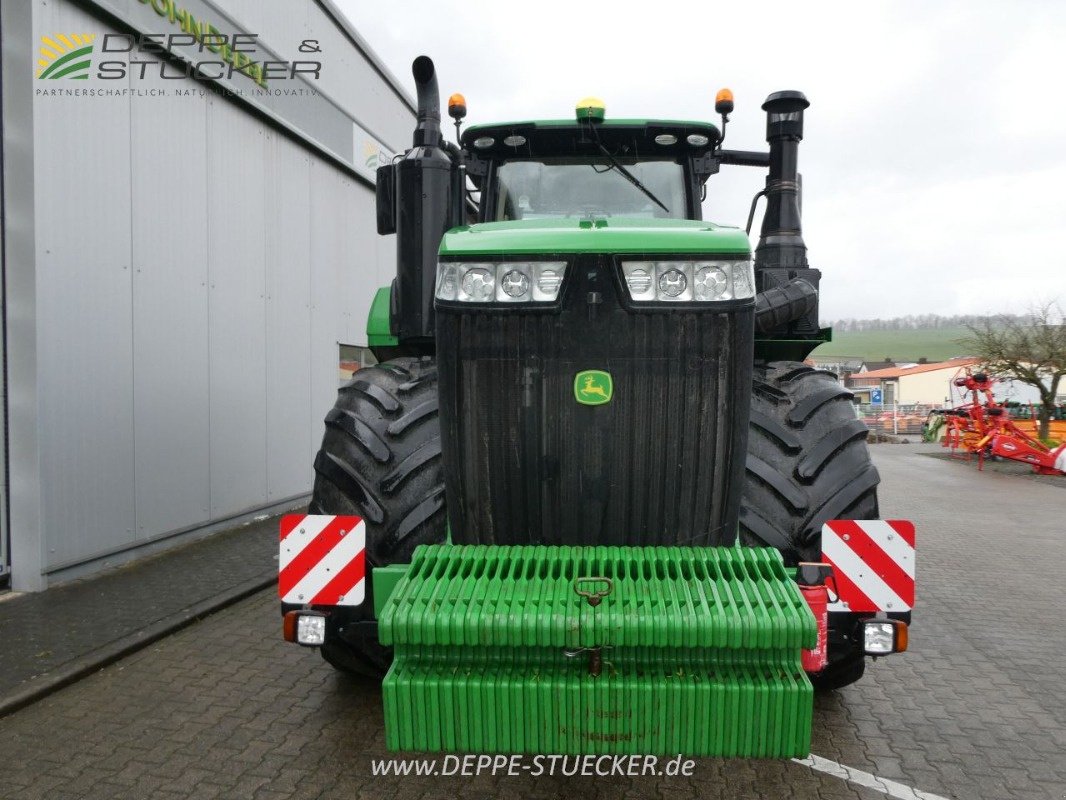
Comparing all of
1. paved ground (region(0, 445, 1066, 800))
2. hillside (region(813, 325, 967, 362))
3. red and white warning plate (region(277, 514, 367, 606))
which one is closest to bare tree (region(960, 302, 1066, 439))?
paved ground (region(0, 445, 1066, 800))

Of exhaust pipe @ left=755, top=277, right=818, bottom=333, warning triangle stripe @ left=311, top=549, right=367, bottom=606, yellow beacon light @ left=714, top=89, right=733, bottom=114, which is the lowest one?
warning triangle stripe @ left=311, top=549, right=367, bottom=606

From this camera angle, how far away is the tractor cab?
4094 millimetres

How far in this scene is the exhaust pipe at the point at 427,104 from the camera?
370cm

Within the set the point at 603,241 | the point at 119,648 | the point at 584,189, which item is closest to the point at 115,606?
the point at 119,648

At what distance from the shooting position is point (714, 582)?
2551 mm

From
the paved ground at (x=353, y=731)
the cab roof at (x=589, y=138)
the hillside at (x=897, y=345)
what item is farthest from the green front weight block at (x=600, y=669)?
the hillside at (x=897, y=345)

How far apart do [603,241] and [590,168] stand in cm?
156

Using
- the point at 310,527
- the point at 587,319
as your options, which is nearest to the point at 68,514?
the point at 310,527

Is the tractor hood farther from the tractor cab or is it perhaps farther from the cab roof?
the cab roof

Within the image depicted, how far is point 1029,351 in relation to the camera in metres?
23.4

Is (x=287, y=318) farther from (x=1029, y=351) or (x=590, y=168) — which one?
(x=1029, y=351)

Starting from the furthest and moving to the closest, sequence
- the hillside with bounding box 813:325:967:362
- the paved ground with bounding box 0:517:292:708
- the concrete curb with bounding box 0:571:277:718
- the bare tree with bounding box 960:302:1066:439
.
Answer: the hillside with bounding box 813:325:967:362 → the bare tree with bounding box 960:302:1066:439 → the paved ground with bounding box 0:517:292:708 → the concrete curb with bounding box 0:571:277:718

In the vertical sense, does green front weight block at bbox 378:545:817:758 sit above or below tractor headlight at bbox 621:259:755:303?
below

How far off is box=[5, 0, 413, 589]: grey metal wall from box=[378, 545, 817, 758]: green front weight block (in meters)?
4.68
